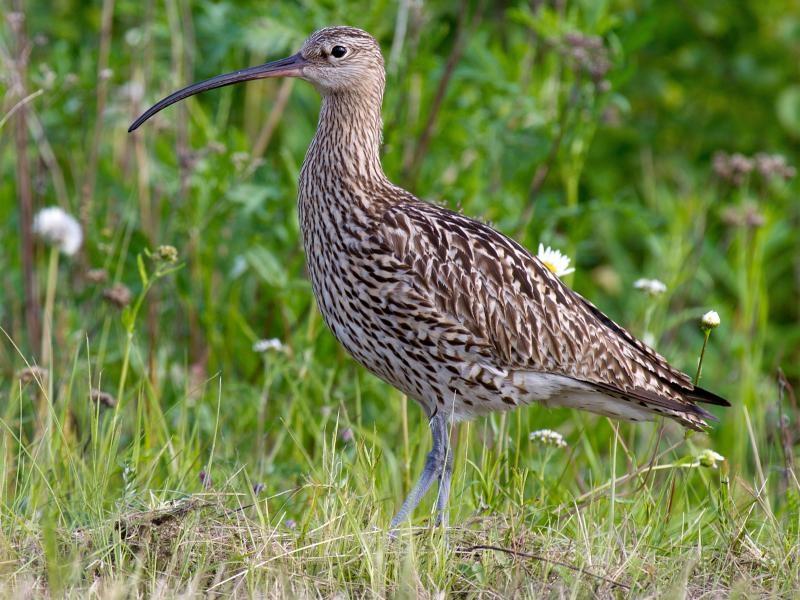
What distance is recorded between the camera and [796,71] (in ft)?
31.5

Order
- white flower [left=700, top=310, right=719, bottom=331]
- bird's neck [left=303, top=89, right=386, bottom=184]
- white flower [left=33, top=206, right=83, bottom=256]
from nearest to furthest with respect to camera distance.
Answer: white flower [left=700, top=310, right=719, bottom=331] → bird's neck [left=303, top=89, right=386, bottom=184] → white flower [left=33, top=206, right=83, bottom=256]

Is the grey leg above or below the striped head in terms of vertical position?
below

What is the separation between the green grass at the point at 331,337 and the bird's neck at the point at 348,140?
0.77 meters

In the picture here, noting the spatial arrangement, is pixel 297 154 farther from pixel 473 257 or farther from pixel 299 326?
pixel 473 257

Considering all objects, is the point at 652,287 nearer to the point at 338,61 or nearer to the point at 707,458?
the point at 707,458

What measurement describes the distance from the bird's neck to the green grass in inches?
30.2

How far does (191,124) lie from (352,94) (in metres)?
2.11

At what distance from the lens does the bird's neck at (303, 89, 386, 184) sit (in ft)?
17.6

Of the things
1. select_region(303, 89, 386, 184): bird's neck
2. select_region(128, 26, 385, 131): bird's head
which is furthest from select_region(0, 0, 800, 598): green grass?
select_region(128, 26, 385, 131): bird's head

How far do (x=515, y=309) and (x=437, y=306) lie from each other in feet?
1.16

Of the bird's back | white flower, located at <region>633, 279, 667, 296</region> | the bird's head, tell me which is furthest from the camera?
white flower, located at <region>633, 279, 667, 296</region>

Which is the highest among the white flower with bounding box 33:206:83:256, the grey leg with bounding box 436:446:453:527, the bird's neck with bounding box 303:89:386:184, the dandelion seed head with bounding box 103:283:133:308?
the bird's neck with bounding box 303:89:386:184

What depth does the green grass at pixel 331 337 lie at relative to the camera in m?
4.18

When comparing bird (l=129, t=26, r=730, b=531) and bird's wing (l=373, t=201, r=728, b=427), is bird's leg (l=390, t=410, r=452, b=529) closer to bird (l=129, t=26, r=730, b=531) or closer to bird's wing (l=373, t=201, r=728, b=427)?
bird (l=129, t=26, r=730, b=531)
